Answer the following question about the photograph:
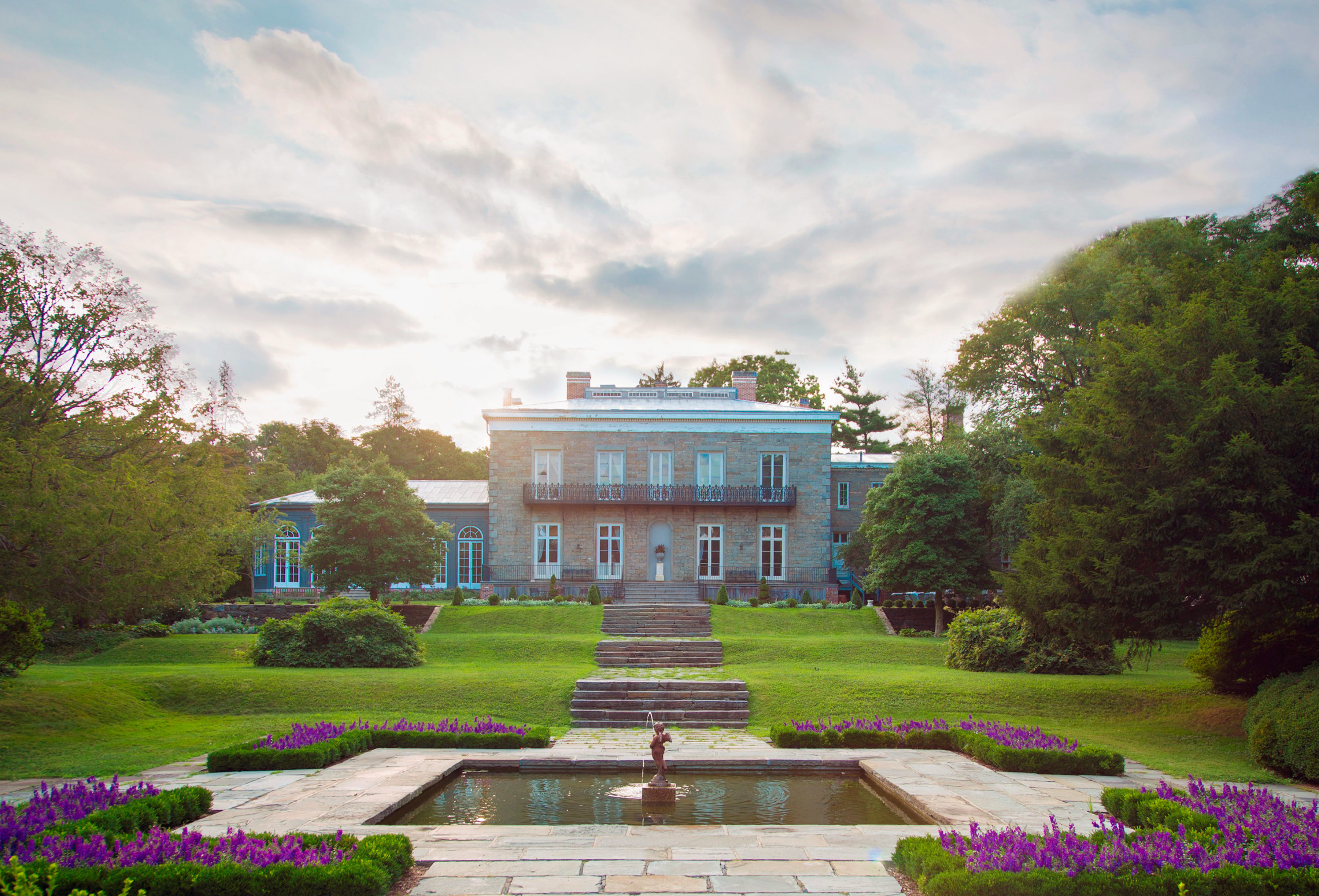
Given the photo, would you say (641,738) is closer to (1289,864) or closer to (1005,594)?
(1005,594)

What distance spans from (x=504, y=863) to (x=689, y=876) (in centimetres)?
132

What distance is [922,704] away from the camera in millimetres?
13570

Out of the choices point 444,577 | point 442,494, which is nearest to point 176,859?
point 444,577

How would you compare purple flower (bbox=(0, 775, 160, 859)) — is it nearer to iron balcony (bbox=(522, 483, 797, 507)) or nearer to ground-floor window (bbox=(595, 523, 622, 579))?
iron balcony (bbox=(522, 483, 797, 507))

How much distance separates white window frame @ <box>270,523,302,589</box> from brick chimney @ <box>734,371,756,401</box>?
1856 centimetres

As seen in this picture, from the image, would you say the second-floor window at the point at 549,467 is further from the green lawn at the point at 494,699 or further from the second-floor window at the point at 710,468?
the green lawn at the point at 494,699

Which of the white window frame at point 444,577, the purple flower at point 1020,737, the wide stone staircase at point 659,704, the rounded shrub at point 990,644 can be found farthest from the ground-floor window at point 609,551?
the purple flower at point 1020,737

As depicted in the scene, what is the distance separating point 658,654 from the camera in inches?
735

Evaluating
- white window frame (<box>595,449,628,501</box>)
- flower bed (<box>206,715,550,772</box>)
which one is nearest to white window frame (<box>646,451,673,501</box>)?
white window frame (<box>595,449,628,501</box>)

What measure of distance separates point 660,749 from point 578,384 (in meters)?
28.0

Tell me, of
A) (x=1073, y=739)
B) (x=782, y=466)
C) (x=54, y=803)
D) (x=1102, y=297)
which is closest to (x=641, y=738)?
(x=1073, y=739)

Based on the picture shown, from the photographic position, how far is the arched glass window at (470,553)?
33438mm

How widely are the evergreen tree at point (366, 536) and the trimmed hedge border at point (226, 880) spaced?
19.7 m

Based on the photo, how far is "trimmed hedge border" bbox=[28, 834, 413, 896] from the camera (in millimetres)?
4902
